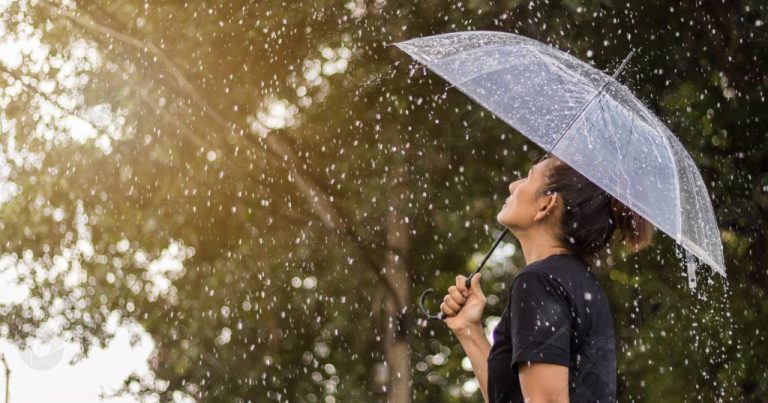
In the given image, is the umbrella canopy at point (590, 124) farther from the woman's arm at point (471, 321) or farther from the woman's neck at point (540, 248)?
the woman's arm at point (471, 321)

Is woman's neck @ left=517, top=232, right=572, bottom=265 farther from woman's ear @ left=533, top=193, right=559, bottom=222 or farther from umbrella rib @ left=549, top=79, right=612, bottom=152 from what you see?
umbrella rib @ left=549, top=79, right=612, bottom=152

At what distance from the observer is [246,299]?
41.3ft

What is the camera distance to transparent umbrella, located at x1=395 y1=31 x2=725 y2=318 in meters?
3.63

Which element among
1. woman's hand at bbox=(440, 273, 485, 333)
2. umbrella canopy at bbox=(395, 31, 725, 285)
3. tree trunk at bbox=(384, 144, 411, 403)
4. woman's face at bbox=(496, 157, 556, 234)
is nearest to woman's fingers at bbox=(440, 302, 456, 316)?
woman's hand at bbox=(440, 273, 485, 333)

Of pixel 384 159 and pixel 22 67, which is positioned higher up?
pixel 22 67

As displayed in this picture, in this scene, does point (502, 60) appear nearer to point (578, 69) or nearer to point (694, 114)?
point (578, 69)

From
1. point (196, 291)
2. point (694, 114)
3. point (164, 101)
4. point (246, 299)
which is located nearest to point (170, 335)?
point (196, 291)

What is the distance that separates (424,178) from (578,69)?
690 cm

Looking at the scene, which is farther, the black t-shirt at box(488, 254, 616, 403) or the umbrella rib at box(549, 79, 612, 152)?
the umbrella rib at box(549, 79, 612, 152)

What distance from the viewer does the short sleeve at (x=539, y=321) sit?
9.45 ft

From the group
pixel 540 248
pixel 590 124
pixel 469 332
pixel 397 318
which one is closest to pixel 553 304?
pixel 540 248

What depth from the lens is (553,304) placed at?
9.61 feet

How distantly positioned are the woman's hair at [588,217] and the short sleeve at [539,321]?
0.25 metres

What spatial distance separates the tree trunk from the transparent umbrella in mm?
7040
